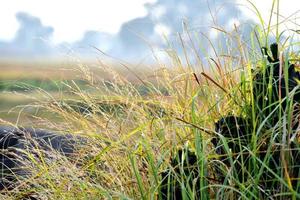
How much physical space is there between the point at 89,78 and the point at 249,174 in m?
1.39

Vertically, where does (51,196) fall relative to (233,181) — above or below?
below

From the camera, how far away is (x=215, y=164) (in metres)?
2.32

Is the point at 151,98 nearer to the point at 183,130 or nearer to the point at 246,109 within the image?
the point at 183,130

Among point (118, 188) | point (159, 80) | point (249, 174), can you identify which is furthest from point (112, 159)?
point (249, 174)

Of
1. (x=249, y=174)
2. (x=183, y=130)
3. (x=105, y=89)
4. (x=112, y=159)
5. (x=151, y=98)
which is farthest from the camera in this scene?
(x=105, y=89)

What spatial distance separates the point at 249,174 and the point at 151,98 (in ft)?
3.61

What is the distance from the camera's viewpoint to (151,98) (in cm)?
316

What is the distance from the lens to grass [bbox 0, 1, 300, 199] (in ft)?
7.28

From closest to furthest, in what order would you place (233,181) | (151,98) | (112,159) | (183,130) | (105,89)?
(233,181)
(183,130)
(112,159)
(151,98)
(105,89)

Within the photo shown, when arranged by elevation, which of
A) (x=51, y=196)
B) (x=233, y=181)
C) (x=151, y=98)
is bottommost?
(x=51, y=196)

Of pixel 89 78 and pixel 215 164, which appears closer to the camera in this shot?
pixel 215 164

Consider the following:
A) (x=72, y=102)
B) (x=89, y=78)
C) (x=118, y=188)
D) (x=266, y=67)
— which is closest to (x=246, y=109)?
(x=266, y=67)

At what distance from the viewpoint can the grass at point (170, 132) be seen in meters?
2.22

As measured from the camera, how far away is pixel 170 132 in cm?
266
